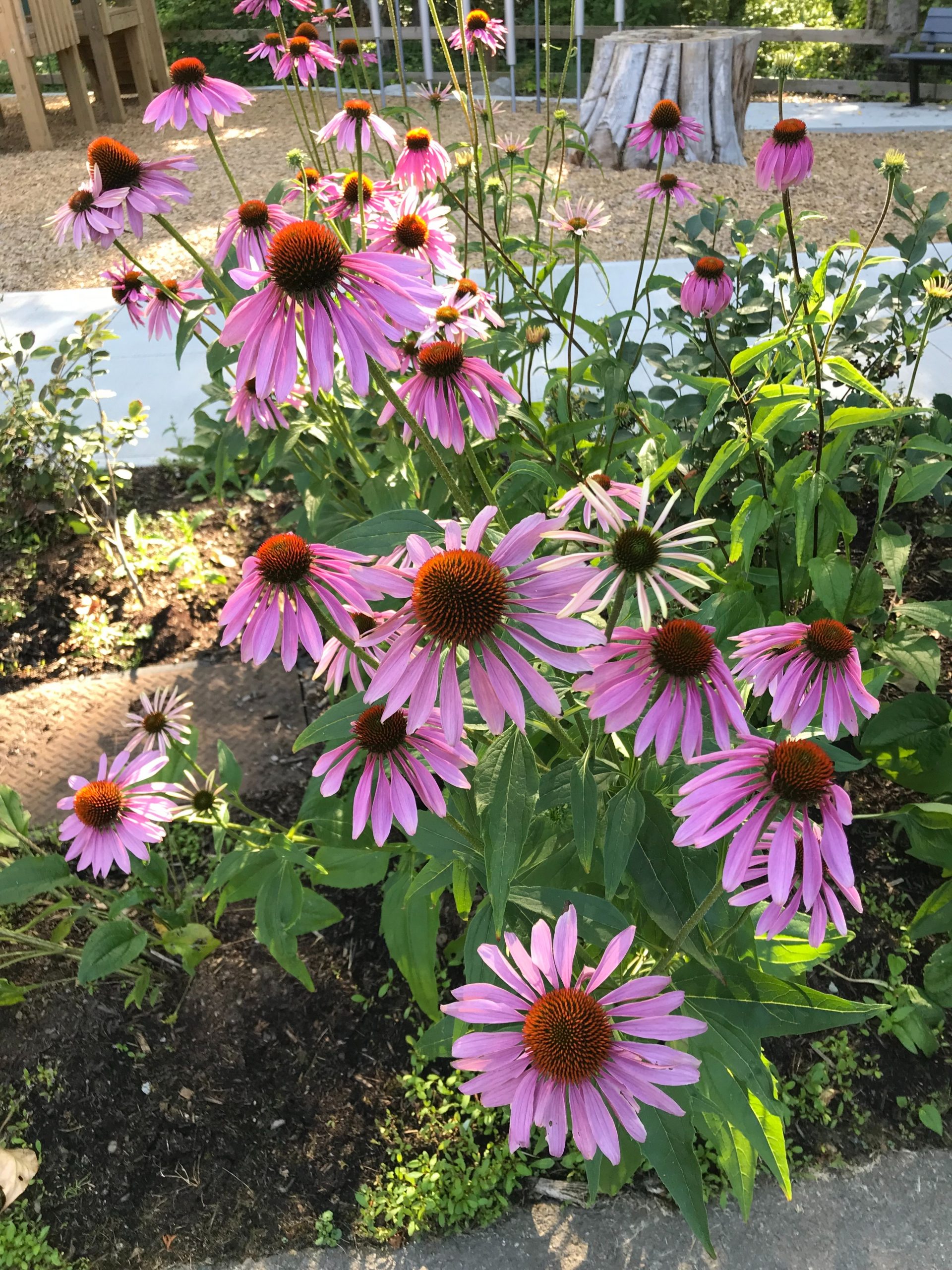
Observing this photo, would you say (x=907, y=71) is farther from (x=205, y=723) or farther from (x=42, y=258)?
(x=205, y=723)

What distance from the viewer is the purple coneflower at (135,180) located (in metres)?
1.44

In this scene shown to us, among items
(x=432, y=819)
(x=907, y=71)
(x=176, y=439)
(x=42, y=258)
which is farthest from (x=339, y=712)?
(x=907, y=71)

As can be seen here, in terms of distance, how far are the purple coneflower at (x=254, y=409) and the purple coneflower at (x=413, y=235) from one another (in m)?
0.29

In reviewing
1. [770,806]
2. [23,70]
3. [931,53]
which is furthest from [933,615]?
[931,53]

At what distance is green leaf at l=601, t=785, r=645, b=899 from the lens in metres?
0.94

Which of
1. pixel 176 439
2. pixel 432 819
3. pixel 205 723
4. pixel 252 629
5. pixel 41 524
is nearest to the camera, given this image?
pixel 252 629

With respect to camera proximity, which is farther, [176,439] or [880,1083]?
[176,439]

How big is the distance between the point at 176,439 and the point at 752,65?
190 inches

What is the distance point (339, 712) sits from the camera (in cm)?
101

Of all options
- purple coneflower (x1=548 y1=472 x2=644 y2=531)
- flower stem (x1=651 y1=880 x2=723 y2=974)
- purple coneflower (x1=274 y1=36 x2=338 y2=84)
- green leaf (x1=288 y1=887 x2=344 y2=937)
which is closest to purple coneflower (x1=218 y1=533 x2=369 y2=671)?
purple coneflower (x1=548 y1=472 x2=644 y2=531)

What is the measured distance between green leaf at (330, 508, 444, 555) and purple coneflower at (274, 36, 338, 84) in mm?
1713

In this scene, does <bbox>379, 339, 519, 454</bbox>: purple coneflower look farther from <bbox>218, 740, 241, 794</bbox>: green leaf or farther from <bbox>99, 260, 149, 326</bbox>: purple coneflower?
<bbox>99, 260, 149, 326</bbox>: purple coneflower

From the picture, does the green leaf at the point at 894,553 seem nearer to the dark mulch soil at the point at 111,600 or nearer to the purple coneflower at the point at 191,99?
the purple coneflower at the point at 191,99

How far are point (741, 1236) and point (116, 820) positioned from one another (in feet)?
3.56
